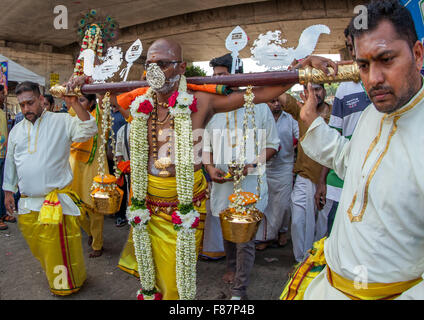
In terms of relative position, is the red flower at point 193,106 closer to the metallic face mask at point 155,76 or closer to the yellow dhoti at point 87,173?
the metallic face mask at point 155,76

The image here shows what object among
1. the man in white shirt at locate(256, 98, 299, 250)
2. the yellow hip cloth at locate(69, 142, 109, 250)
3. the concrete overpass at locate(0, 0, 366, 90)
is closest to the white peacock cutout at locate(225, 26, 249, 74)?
the man in white shirt at locate(256, 98, 299, 250)

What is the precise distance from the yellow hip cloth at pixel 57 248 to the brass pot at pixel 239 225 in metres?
2.09

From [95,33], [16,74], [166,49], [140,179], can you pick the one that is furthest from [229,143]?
[16,74]

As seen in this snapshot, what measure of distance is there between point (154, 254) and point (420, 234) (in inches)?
77.2

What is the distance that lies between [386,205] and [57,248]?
321 cm

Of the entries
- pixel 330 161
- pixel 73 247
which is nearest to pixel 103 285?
pixel 73 247

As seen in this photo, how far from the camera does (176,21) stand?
11.1 metres

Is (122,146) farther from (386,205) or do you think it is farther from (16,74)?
(16,74)

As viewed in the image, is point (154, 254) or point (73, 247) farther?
point (73, 247)

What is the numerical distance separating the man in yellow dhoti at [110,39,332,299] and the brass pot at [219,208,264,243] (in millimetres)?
373

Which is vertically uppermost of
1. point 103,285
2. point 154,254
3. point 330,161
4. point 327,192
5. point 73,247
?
point 330,161

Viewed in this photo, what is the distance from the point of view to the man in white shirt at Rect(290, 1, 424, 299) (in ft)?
4.10

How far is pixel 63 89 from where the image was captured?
265cm
